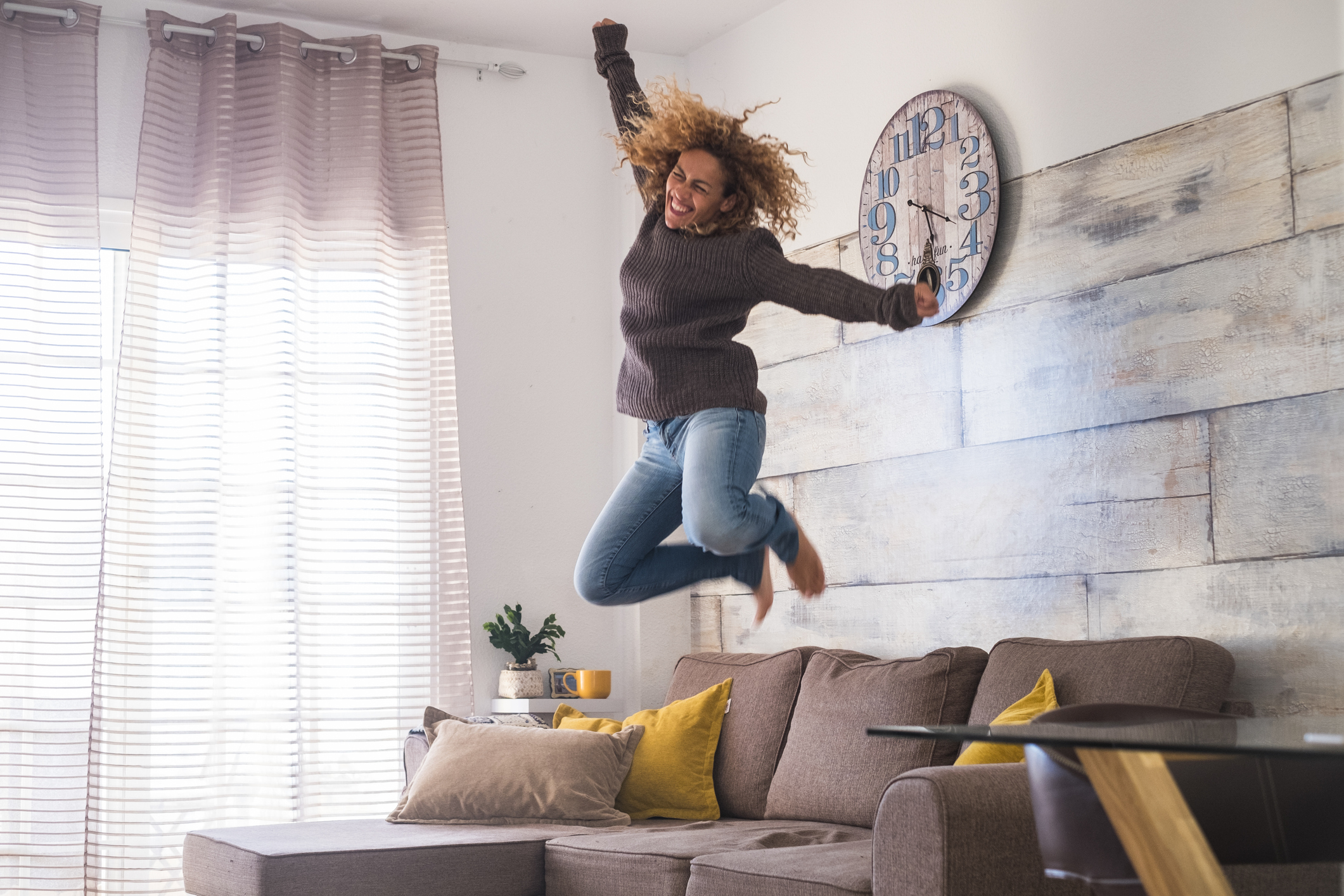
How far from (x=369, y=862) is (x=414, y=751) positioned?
0.85 metres

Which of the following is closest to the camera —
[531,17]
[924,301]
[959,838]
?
[959,838]

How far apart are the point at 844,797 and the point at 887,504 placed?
0.97 m

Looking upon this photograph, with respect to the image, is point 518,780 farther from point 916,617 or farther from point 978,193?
point 978,193

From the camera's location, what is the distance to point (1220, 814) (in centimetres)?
169

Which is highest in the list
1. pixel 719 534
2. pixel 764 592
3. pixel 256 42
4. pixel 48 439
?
pixel 256 42

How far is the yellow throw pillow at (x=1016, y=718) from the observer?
252 cm

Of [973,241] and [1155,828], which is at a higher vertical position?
[973,241]

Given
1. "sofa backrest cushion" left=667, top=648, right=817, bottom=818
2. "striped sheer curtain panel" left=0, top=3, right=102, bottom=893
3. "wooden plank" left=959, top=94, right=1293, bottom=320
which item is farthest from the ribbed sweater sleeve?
"striped sheer curtain panel" left=0, top=3, right=102, bottom=893

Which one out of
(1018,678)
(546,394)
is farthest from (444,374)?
(1018,678)

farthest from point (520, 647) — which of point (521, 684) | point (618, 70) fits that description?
point (618, 70)

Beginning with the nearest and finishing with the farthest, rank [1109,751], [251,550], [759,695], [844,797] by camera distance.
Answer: [1109,751], [844,797], [759,695], [251,550]

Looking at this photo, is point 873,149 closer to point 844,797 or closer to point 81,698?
point 844,797

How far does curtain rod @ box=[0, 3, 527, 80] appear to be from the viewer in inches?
159

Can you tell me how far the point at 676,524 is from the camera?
2.72 metres
